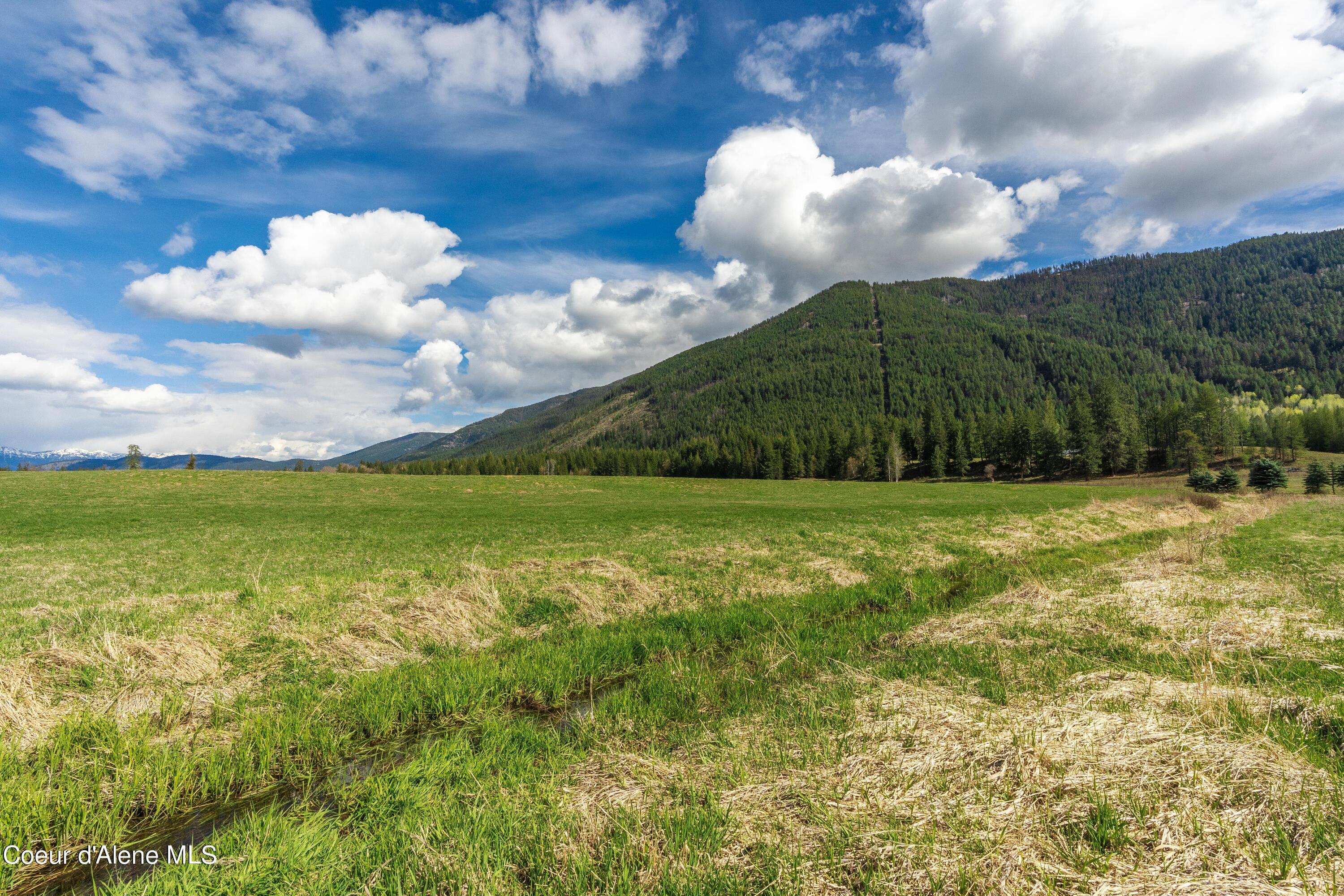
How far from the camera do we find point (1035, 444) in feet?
372

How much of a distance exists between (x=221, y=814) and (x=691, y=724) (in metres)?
5.69

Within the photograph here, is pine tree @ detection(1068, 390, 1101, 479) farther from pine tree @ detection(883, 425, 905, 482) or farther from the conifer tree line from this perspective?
pine tree @ detection(883, 425, 905, 482)

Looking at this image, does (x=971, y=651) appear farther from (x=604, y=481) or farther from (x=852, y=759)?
(x=604, y=481)

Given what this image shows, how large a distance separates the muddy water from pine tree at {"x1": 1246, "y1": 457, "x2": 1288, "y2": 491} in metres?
96.9

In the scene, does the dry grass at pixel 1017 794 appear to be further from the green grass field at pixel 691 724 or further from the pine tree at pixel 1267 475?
the pine tree at pixel 1267 475

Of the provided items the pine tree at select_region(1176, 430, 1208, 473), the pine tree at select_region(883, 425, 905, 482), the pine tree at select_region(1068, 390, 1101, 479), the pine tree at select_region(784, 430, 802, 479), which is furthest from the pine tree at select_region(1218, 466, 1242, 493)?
the pine tree at select_region(784, 430, 802, 479)

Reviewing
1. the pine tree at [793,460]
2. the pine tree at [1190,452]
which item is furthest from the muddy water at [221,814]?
the pine tree at [1190,452]

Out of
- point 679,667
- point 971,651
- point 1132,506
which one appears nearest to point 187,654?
point 679,667

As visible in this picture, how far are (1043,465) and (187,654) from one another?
139m

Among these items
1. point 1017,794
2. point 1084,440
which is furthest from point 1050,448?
point 1017,794

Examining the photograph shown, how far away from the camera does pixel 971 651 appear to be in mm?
9531

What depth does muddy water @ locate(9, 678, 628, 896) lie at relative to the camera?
15.8 feet

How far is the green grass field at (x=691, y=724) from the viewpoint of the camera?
4254 millimetres

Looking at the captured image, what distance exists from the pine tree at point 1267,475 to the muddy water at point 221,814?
96.9m
